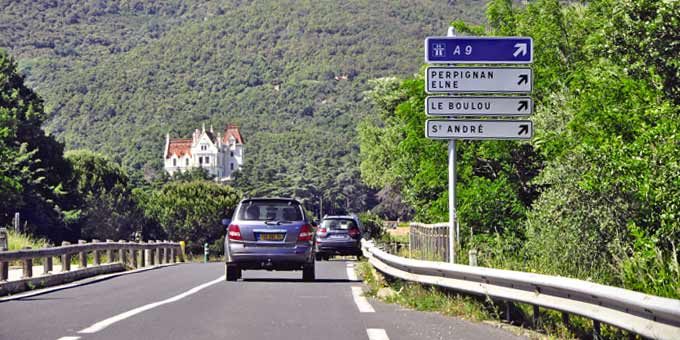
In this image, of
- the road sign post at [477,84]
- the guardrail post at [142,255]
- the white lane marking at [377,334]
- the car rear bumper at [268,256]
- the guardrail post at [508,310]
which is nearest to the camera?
the white lane marking at [377,334]

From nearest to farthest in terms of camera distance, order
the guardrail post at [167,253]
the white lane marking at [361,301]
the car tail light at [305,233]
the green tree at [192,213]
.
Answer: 1. the white lane marking at [361,301]
2. the car tail light at [305,233]
3. the guardrail post at [167,253]
4. the green tree at [192,213]

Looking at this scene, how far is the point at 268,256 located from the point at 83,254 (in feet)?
15.4

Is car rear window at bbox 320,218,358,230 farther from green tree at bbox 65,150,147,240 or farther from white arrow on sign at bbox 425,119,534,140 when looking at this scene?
green tree at bbox 65,150,147,240

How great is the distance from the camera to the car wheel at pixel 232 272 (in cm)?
2089

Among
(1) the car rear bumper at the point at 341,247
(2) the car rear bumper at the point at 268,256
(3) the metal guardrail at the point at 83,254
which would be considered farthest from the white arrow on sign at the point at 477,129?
(1) the car rear bumper at the point at 341,247

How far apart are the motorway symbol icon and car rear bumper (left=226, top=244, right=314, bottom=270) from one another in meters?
5.04

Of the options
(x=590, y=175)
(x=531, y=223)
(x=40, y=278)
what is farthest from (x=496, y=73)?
(x=40, y=278)

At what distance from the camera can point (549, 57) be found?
34688 millimetres

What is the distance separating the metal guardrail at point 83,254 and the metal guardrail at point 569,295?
692 cm

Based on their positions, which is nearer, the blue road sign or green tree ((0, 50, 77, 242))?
the blue road sign

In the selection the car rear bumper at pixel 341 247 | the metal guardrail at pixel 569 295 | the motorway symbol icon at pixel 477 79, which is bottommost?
the car rear bumper at pixel 341 247

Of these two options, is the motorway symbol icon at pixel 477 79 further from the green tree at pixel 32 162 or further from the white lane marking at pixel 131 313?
the green tree at pixel 32 162

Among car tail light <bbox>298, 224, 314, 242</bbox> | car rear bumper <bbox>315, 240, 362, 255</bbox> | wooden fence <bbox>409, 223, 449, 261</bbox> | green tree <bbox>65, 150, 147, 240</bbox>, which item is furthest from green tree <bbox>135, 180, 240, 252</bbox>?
wooden fence <bbox>409, 223, 449, 261</bbox>

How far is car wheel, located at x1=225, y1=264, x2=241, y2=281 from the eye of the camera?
20.9 meters
